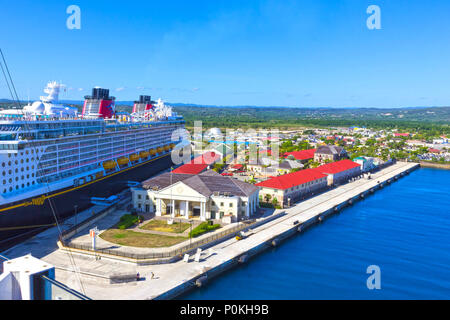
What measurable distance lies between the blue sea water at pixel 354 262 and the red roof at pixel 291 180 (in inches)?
255

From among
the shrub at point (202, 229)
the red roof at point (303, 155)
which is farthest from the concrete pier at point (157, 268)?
the red roof at point (303, 155)

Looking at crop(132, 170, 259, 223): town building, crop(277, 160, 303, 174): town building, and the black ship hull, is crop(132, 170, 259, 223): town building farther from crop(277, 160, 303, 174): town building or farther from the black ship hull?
crop(277, 160, 303, 174): town building

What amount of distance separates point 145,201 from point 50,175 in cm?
1012

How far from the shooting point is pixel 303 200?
159 feet

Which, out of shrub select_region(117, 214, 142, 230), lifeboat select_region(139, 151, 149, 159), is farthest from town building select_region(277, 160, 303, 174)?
shrub select_region(117, 214, 142, 230)

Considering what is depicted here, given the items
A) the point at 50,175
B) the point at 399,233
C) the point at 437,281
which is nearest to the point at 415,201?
the point at 399,233

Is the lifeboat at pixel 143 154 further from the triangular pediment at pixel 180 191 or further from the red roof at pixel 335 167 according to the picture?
the red roof at pixel 335 167

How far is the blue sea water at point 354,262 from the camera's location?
25031 mm

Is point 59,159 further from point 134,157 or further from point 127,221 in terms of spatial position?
point 134,157

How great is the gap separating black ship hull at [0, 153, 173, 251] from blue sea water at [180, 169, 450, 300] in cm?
1451

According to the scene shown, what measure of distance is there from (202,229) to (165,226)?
154 inches

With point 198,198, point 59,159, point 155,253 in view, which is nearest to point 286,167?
point 198,198

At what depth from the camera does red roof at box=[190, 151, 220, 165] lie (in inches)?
2589
